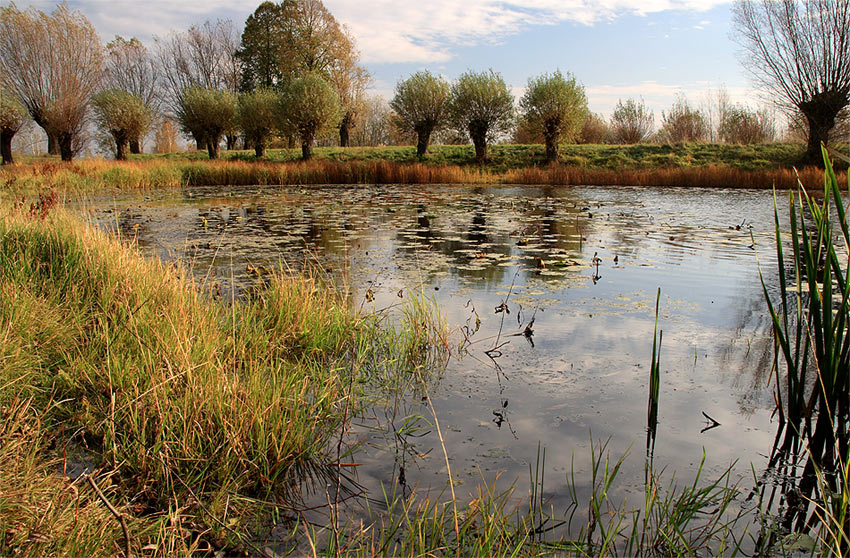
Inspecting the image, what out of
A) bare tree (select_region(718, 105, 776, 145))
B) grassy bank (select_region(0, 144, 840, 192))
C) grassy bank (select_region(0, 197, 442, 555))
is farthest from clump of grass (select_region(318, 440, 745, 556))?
bare tree (select_region(718, 105, 776, 145))

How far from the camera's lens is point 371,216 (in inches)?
460

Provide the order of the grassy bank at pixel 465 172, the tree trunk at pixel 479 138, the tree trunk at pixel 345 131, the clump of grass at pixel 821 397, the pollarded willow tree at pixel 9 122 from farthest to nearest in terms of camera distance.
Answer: the tree trunk at pixel 345 131 → the tree trunk at pixel 479 138 → the pollarded willow tree at pixel 9 122 → the grassy bank at pixel 465 172 → the clump of grass at pixel 821 397

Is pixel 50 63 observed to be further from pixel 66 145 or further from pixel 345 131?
pixel 345 131

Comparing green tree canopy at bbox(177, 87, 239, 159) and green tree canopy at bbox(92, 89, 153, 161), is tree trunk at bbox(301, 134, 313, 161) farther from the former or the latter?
green tree canopy at bbox(92, 89, 153, 161)

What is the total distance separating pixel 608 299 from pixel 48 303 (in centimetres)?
438

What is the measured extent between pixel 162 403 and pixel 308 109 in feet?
89.3

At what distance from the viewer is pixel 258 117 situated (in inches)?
1168

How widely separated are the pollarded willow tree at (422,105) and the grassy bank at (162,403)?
25.6 metres

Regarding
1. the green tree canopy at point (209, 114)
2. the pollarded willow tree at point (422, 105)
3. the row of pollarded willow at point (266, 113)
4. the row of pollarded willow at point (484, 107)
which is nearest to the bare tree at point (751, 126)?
the row of pollarded willow at point (484, 107)

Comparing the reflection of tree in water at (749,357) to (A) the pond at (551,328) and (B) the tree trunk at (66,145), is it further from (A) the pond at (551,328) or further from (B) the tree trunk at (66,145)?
(B) the tree trunk at (66,145)

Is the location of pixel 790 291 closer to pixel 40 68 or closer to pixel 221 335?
pixel 221 335

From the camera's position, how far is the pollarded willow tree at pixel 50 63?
81.0ft

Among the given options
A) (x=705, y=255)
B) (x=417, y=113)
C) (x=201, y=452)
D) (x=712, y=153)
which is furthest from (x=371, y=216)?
(x=712, y=153)

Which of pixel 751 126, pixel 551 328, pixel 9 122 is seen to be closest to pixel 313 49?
pixel 9 122
